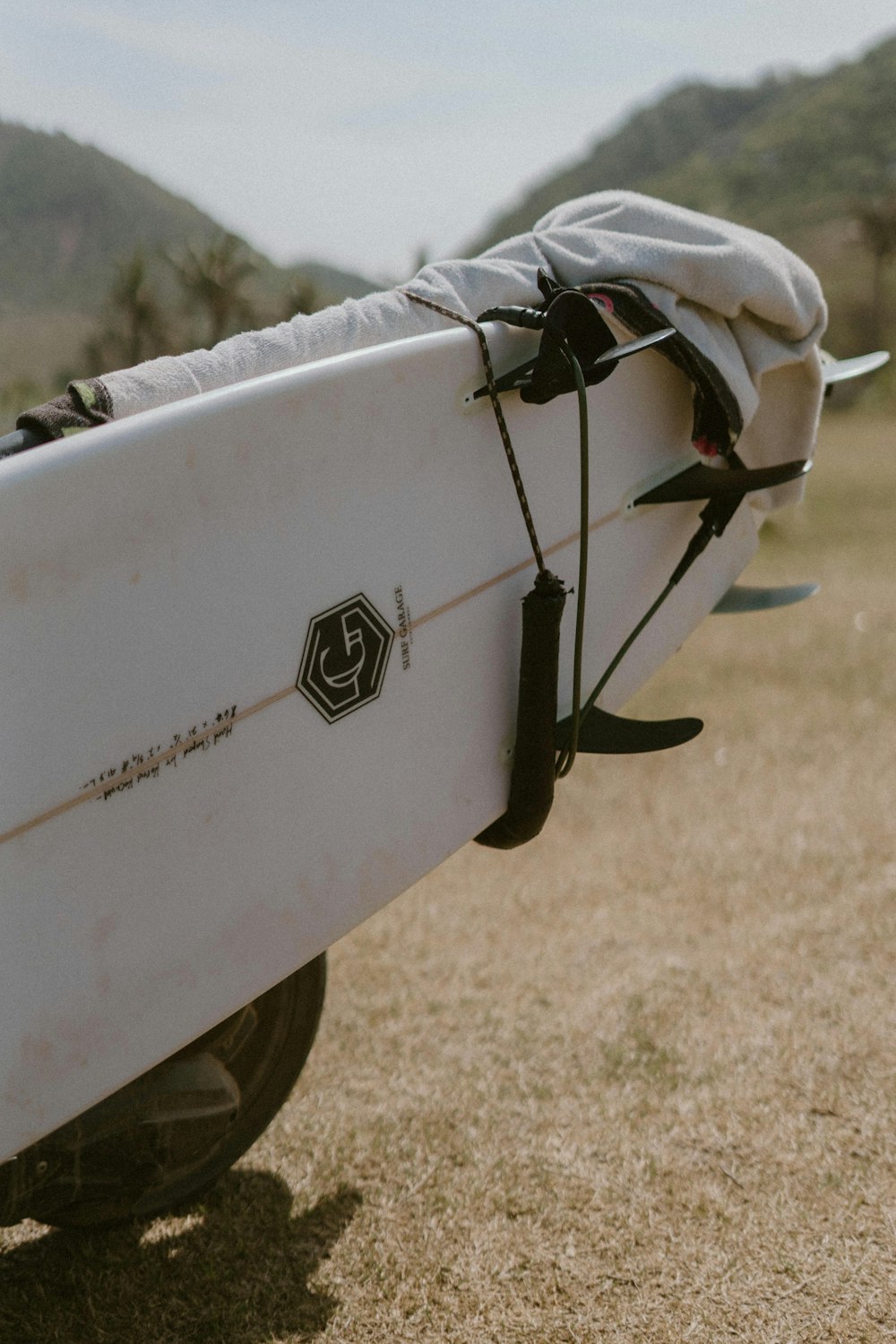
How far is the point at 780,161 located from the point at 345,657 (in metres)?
128

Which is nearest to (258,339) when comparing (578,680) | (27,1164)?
(578,680)

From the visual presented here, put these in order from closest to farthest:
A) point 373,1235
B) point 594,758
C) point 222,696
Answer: point 222,696 → point 373,1235 → point 594,758

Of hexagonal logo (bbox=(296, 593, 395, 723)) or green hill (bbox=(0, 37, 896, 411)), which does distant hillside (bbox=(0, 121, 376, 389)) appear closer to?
green hill (bbox=(0, 37, 896, 411))

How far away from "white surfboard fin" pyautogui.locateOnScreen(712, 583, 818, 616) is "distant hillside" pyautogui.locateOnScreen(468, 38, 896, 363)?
58012 millimetres

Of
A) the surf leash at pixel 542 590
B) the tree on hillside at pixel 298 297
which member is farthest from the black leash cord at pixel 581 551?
the tree on hillside at pixel 298 297

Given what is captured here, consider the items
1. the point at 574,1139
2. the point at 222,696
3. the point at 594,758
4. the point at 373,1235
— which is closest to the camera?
the point at 222,696

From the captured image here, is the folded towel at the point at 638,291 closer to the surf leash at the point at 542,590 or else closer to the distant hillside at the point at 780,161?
the surf leash at the point at 542,590

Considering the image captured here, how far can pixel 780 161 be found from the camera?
4486 inches

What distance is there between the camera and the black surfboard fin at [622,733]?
6.14 feet

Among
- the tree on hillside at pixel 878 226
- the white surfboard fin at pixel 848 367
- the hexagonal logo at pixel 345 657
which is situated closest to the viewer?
the hexagonal logo at pixel 345 657

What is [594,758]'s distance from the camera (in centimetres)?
A: 421

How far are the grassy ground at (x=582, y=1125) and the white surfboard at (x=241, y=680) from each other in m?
0.55

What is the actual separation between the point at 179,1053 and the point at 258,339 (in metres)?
1.06

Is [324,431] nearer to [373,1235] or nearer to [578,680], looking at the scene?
[578,680]
